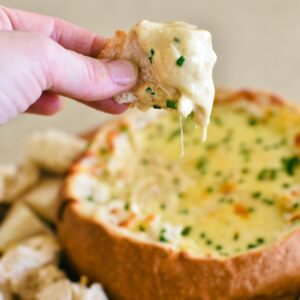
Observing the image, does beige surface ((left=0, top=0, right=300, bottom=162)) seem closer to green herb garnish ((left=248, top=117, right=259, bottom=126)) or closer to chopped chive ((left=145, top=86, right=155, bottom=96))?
green herb garnish ((left=248, top=117, right=259, bottom=126))

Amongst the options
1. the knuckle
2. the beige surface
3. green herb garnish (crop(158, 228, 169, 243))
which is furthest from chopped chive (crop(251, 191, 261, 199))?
the beige surface

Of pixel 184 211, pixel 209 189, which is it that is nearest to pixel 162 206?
pixel 184 211

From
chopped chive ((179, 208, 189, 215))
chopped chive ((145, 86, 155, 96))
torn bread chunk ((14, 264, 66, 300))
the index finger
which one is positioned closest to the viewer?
chopped chive ((145, 86, 155, 96))


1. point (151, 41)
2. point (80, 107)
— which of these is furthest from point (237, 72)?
point (151, 41)

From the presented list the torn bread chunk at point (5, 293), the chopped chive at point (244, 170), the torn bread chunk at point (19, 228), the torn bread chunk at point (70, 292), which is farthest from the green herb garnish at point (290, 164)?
the torn bread chunk at point (5, 293)

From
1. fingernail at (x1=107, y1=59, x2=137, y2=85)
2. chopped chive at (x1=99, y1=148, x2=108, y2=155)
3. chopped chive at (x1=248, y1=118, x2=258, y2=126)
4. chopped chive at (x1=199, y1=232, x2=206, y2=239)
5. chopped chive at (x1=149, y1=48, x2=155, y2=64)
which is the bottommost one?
chopped chive at (x1=99, y1=148, x2=108, y2=155)

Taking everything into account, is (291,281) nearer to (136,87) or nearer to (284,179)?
(284,179)

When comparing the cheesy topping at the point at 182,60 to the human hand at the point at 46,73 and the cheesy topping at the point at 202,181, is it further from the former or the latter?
the cheesy topping at the point at 202,181
